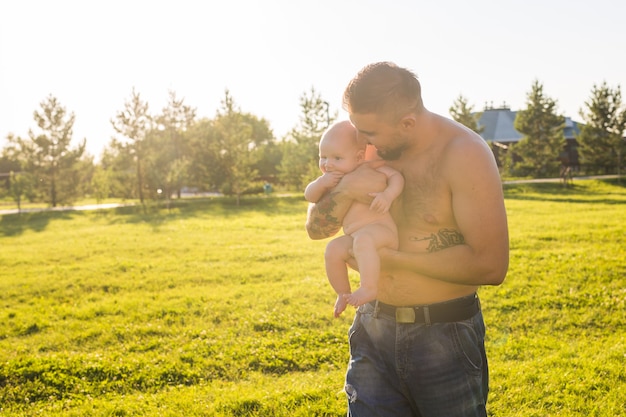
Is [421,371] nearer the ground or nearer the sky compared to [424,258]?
nearer the ground

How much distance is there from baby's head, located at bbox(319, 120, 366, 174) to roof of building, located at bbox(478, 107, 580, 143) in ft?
192

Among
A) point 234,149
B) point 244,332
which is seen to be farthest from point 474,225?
point 234,149

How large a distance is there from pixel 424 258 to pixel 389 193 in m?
0.36

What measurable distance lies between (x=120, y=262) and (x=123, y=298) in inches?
144

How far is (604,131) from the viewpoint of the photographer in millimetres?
44062

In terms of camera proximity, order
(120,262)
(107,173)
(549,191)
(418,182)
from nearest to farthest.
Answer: (418,182) < (120,262) < (549,191) < (107,173)

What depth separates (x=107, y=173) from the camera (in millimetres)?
43938

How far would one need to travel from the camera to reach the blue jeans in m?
2.52

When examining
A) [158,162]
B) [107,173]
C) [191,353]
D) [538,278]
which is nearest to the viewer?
[191,353]

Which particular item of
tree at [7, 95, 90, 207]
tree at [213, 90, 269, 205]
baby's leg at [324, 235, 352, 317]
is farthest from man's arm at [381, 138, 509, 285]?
tree at [7, 95, 90, 207]

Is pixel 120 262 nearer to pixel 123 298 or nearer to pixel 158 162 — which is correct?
pixel 123 298

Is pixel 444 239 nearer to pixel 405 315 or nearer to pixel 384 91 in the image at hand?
pixel 405 315

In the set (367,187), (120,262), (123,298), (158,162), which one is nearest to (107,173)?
(158,162)

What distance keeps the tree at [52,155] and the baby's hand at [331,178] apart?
138 ft
